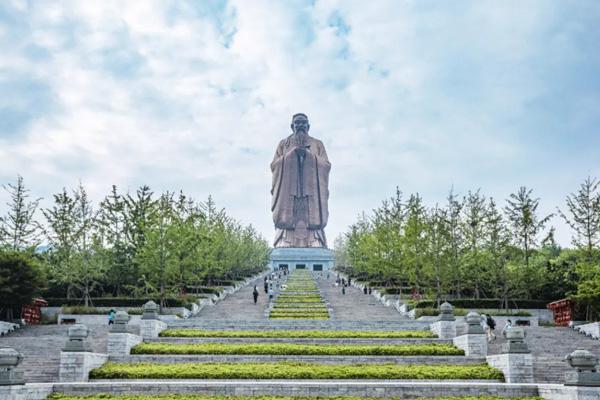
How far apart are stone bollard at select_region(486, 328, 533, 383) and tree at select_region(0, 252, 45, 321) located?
19922 millimetres

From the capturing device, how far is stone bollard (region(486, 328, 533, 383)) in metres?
17.1

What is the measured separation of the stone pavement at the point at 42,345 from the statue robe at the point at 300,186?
47000 mm

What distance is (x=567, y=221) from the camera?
29859 millimetres

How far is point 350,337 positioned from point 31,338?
1181cm

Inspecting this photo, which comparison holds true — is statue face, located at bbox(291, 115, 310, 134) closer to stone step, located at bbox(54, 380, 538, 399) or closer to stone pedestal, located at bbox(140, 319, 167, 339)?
stone pedestal, located at bbox(140, 319, 167, 339)

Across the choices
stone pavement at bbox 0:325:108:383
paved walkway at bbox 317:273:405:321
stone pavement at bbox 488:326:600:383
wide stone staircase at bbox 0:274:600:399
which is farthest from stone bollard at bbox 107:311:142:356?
stone pavement at bbox 488:326:600:383

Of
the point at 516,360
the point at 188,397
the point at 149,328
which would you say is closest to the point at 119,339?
the point at 149,328

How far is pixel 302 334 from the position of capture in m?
22.2

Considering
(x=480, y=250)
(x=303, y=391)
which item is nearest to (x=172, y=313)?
(x=303, y=391)

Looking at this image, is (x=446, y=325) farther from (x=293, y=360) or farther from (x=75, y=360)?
(x=75, y=360)

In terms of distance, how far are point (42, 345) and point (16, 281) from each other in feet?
20.1

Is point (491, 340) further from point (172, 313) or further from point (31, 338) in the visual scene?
point (31, 338)

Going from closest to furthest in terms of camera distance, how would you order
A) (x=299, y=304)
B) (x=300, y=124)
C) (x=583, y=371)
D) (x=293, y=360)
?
(x=583, y=371)
(x=293, y=360)
(x=299, y=304)
(x=300, y=124)

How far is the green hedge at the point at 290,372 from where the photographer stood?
56.1ft
